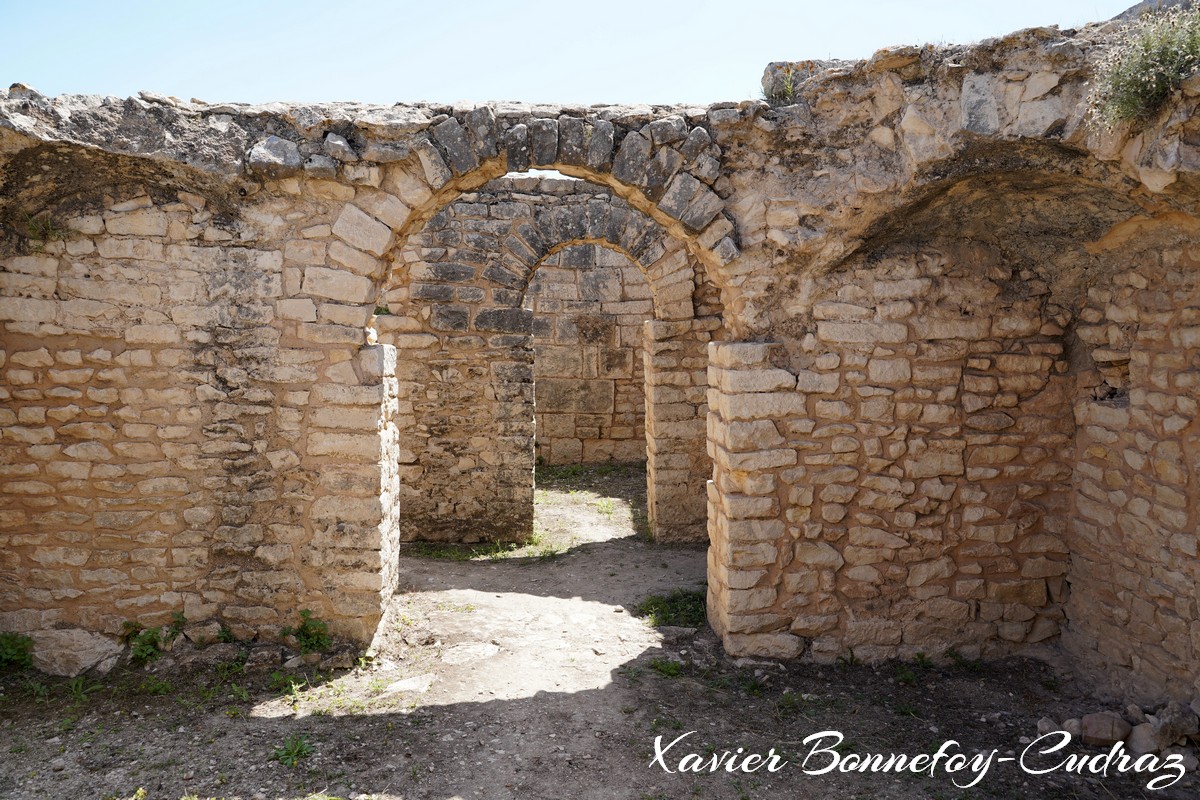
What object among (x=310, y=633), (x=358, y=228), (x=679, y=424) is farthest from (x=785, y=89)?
(x=310, y=633)

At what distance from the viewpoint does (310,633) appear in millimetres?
4840

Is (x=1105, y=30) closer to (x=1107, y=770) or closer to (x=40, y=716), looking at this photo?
(x=1107, y=770)

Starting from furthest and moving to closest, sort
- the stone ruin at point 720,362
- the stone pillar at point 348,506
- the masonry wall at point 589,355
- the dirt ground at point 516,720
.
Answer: the masonry wall at point 589,355, the stone pillar at point 348,506, the stone ruin at point 720,362, the dirt ground at point 516,720

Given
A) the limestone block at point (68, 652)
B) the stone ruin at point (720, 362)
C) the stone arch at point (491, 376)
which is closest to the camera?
the stone ruin at point (720, 362)

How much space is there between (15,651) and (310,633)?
64.2 inches

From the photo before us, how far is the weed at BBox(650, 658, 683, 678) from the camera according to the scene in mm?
4797

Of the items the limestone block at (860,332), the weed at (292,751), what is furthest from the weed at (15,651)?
the limestone block at (860,332)

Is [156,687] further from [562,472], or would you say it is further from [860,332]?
[562,472]

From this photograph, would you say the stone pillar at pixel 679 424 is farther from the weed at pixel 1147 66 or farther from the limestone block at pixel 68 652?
the limestone block at pixel 68 652

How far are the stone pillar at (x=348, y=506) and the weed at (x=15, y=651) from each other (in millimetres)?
1521

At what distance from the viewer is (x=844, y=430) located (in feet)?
15.9

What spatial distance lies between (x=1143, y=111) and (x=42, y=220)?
5734 millimetres

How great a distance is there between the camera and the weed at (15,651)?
15.1ft

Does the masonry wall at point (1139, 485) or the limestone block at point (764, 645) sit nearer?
the masonry wall at point (1139, 485)
